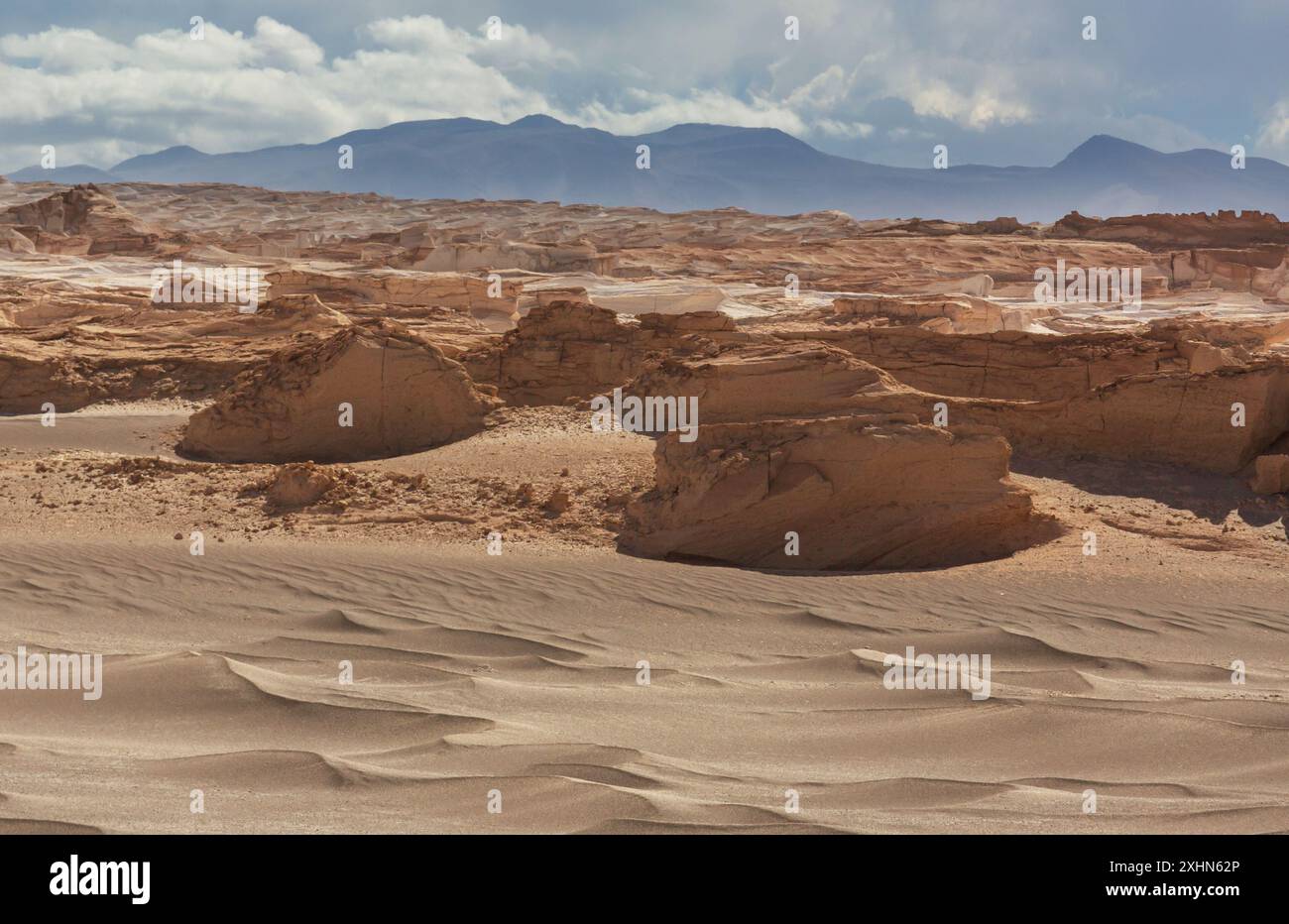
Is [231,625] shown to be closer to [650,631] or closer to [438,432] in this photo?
[650,631]

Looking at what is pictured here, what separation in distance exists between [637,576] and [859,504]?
200 centimetres

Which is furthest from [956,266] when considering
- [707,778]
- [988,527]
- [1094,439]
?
[707,778]

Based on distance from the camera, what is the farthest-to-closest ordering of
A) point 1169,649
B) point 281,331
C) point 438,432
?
1. point 281,331
2. point 438,432
3. point 1169,649

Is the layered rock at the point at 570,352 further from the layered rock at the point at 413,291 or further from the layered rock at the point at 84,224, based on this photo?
the layered rock at the point at 84,224

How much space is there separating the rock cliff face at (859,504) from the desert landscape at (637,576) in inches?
1.0

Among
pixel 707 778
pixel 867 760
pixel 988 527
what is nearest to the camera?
pixel 707 778

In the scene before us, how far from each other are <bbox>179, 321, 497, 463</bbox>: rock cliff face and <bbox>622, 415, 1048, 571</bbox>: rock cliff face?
4.15 m

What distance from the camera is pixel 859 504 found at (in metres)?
9.84

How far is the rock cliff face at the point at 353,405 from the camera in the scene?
13102mm

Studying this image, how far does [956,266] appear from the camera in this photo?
4181 centimetres

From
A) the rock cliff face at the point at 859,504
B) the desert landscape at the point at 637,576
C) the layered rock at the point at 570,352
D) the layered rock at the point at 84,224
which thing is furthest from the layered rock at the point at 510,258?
the rock cliff face at the point at 859,504

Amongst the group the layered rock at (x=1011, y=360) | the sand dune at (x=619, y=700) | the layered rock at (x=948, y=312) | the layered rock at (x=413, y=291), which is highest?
the layered rock at (x=413, y=291)
